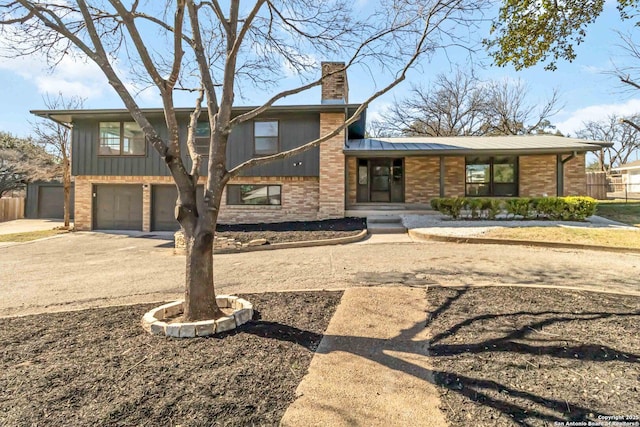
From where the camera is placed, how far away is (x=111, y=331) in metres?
3.61

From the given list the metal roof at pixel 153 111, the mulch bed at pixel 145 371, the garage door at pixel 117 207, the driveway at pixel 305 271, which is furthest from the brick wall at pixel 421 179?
the mulch bed at pixel 145 371

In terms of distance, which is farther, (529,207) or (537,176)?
(537,176)

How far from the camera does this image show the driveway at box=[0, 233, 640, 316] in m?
5.41

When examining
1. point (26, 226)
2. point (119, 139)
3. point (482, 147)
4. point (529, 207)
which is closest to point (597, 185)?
point (482, 147)

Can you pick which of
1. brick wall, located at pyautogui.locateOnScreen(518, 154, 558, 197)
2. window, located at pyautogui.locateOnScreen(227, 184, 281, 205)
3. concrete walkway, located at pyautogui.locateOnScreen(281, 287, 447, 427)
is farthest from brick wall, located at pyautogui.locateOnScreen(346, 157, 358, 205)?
concrete walkway, located at pyautogui.locateOnScreen(281, 287, 447, 427)

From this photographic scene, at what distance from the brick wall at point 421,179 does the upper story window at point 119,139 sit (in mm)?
11935

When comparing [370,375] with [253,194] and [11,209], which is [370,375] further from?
[11,209]

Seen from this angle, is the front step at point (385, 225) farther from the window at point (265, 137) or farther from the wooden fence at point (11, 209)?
the wooden fence at point (11, 209)

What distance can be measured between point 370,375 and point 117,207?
52.7ft

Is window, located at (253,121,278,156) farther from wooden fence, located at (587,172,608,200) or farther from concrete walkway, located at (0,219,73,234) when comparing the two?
wooden fence, located at (587,172,608,200)

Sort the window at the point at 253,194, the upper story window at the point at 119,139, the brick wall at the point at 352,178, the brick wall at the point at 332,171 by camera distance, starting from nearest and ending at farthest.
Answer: the brick wall at the point at 332,171 → the window at the point at 253,194 → the upper story window at the point at 119,139 → the brick wall at the point at 352,178

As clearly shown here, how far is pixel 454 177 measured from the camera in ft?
50.5

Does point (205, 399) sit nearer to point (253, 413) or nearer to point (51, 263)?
point (253, 413)

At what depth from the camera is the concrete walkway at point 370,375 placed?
2258mm
